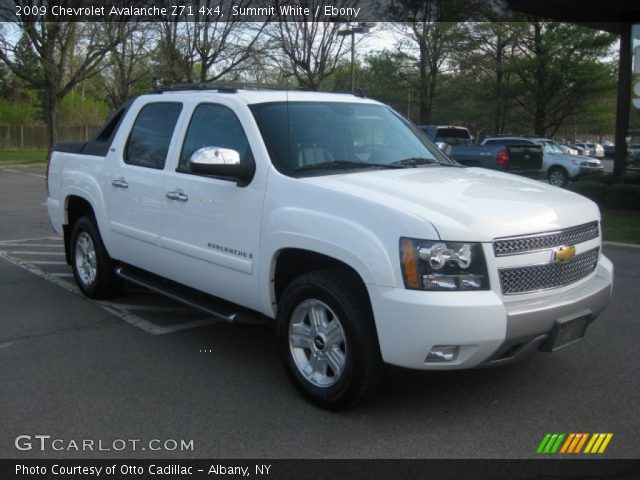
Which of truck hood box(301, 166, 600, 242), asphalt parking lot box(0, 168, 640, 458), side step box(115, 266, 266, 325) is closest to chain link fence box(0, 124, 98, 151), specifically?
side step box(115, 266, 266, 325)

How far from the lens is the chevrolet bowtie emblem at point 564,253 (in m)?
3.84

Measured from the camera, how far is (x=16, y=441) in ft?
12.0

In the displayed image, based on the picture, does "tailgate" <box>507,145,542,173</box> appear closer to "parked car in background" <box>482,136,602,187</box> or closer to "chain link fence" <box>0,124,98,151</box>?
"parked car in background" <box>482,136,602,187</box>

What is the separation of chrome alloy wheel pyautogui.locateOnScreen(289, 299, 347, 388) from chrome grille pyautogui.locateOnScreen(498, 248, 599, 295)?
0.98m

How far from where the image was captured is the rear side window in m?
5.43

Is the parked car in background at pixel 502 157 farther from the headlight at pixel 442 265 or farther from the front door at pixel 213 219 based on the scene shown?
the headlight at pixel 442 265

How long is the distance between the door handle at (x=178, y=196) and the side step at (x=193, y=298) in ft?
2.44

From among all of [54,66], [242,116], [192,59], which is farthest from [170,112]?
[54,66]

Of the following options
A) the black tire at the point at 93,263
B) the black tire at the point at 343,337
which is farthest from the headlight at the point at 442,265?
the black tire at the point at 93,263

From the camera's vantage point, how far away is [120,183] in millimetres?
5797

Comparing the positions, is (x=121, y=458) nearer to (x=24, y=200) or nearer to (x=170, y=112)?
(x=170, y=112)

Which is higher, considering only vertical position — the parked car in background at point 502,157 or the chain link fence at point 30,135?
the chain link fence at point 30,135

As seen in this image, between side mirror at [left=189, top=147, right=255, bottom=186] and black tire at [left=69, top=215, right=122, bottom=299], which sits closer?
side mirror at [left=189, top=147, right=255, bottom=186]

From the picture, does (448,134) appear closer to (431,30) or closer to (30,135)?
(431,30)
